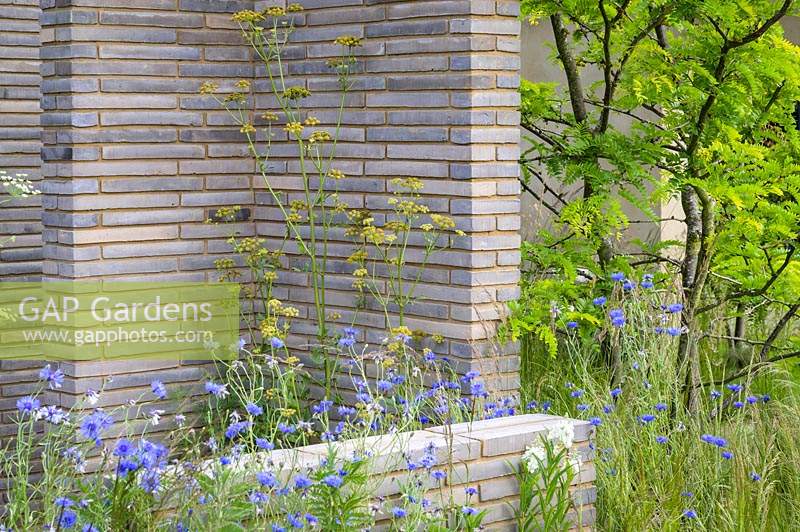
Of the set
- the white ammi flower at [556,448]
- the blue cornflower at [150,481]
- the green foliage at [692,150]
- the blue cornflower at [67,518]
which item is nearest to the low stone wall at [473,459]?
the white ammi flower at [556,448]

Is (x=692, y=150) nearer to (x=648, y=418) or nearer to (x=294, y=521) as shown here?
(x=648, y=418)

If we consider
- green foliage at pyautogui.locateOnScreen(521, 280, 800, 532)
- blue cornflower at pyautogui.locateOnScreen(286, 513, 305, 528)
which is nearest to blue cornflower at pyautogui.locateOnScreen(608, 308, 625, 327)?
green foliage at pyautogui.locateOnScreen(521, 280, 800, 532)

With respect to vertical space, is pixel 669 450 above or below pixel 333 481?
below

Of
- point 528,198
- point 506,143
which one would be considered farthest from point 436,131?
point 528,198

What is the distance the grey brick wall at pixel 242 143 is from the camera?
5250 millimetres

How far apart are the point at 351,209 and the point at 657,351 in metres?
1.67

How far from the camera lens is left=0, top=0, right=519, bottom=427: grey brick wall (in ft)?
17.2

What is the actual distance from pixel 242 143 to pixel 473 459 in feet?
8.79

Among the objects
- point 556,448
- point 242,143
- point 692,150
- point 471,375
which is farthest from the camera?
point 242,143

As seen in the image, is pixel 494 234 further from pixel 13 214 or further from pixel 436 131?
pixel 13 214

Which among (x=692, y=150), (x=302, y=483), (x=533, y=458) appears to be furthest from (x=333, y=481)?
(x=692, y=150)

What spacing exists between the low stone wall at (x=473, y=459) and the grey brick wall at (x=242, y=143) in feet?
3.69

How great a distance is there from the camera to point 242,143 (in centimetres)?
604

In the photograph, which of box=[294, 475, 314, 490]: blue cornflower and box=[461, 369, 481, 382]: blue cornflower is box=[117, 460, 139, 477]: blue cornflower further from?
box=[461, 369, 481, 382]: blue cornflower
